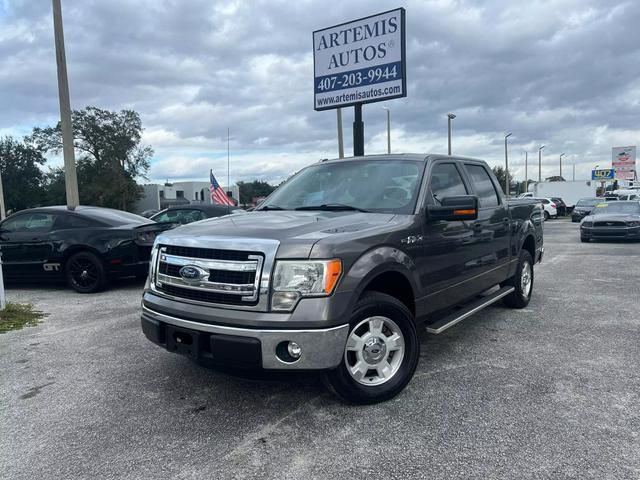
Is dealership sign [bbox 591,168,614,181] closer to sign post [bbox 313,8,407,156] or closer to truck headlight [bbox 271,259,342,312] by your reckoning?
sign post [bbox 313,8,407,156]

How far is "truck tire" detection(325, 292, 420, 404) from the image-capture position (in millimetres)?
3312

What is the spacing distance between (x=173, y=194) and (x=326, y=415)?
74.6 metres

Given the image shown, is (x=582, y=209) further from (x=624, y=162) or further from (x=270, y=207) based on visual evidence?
(x=270, y=207)

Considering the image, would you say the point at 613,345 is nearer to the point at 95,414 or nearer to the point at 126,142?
the point at 95,414

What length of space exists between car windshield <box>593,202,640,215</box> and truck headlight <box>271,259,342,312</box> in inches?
640

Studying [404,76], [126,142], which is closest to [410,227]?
[404,76]

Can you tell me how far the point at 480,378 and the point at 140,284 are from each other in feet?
21.6

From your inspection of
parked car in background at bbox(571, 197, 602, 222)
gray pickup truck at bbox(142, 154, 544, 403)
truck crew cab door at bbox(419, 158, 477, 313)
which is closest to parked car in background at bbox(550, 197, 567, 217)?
parked car in background at bbox(571, 197, 602, 222)

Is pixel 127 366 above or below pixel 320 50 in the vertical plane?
below

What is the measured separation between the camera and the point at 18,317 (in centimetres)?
616

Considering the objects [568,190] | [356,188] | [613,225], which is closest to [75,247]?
[356,188]

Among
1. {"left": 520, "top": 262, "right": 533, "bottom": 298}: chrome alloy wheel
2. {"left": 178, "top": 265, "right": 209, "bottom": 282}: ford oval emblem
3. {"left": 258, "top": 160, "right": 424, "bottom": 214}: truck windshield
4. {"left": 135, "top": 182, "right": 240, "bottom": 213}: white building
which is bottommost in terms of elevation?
{"left": 520, "top": 262, "right": 533, "bottom": 298}: chrome alloy wheel

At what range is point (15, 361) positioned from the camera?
15.0 feet

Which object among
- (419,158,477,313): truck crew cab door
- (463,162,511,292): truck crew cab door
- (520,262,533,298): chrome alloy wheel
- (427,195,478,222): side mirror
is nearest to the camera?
(427,195,478,222): side mirror
